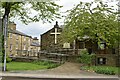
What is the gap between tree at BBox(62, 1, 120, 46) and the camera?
6.46m

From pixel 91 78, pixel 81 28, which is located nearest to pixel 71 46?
pixel 81 28

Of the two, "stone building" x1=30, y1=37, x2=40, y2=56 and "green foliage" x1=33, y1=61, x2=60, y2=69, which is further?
"stone building" x1=30, y1=37, x2=40, y2=56

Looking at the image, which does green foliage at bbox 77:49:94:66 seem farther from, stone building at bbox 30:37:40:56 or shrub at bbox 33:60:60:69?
stone building at bbox 30:37:40:56

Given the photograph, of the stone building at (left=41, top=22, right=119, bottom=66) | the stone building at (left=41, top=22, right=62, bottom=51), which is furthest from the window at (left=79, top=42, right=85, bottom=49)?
the stone building at (left=41, top=22, right=62, bottom=51)

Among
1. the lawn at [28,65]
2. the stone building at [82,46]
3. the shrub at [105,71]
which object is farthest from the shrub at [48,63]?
the shrub at [105,71]

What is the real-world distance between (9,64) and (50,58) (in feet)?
4.86

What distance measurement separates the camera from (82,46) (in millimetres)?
7449

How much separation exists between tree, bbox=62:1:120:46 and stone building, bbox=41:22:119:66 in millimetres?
304

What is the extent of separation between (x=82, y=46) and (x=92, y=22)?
3.83 feet

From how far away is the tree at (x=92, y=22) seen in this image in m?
6.46

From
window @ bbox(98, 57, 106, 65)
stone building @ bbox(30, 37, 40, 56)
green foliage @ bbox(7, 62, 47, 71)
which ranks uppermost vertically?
stone building @ bbox(30, 37, 40, 56)

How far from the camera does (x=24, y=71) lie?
18.0 ft

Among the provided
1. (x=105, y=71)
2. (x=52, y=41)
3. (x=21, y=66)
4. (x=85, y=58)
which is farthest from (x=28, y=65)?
(x=105, y=71)

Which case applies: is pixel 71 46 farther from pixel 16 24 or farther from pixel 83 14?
pixel 16 24
